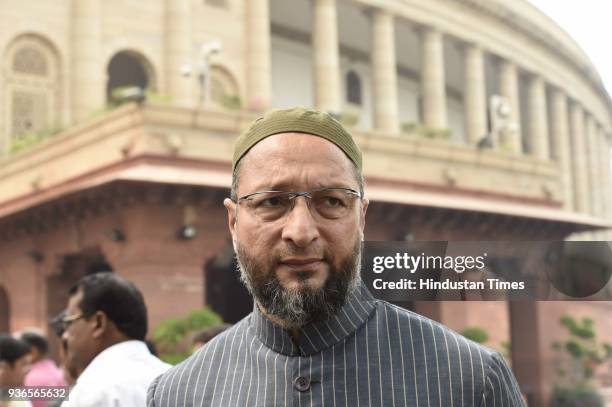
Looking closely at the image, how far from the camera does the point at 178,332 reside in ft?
52.4

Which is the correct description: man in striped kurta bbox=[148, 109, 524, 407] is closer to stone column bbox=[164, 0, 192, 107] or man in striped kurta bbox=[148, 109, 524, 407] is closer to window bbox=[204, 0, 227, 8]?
stone column bbox=[164, 0, 192, 107]

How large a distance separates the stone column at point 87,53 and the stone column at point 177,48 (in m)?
2.10

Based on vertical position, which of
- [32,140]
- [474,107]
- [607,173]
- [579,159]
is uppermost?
[607,173]

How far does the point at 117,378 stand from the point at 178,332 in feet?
39.2

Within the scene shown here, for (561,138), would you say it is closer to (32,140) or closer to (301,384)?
(32,140)

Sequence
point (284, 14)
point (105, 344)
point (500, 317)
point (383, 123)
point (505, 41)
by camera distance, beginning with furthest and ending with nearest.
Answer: point (505, 41) → point (284, 14) → point (383, 123) → point (500, 317) → point (105, 344)

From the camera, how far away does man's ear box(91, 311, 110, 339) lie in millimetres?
4605

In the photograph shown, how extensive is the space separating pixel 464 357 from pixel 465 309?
1877cm

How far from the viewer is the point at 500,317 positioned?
19047 mm

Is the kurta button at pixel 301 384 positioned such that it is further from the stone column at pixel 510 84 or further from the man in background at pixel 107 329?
the stone column at pixel 510 84

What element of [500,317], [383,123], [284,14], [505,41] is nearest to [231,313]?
[500,317]

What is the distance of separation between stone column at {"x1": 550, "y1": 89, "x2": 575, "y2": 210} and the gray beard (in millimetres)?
46736

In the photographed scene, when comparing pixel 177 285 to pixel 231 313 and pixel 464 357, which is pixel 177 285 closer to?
pixel 231 313

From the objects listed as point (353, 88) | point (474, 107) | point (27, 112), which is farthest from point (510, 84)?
point (27, 112)
